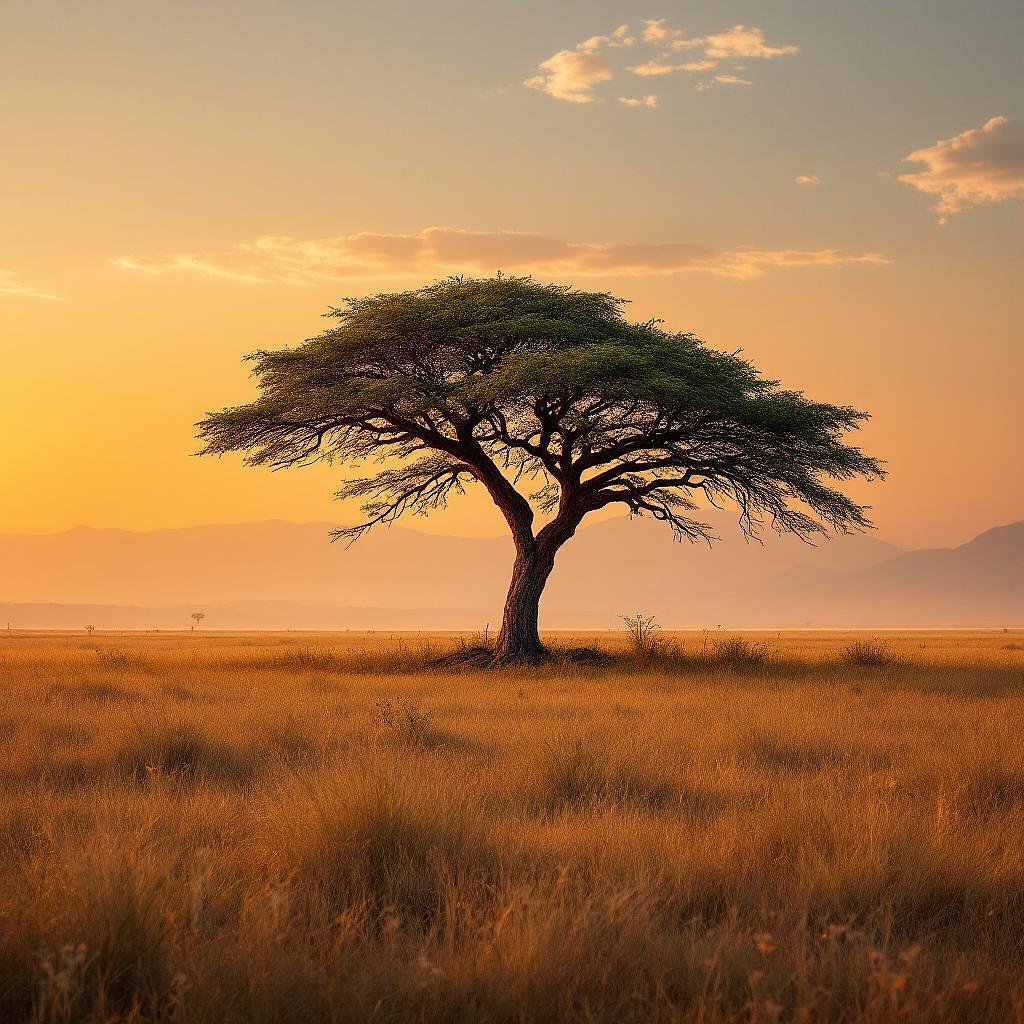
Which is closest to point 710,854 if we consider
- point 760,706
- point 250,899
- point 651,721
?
point 250,899

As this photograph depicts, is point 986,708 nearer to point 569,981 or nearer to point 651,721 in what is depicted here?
point 651,721

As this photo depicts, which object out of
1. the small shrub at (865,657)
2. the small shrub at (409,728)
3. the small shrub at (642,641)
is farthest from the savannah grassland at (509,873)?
the small shrub at (865,657)

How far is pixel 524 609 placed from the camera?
25.9 meters

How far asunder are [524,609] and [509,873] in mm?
20760

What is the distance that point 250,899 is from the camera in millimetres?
4855

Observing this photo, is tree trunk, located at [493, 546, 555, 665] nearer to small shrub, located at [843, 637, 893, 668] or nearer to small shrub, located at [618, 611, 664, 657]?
small shrub, located at [618, 611, 664, 657]

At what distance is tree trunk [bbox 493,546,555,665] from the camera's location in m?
25.7

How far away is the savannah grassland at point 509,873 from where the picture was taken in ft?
12.8

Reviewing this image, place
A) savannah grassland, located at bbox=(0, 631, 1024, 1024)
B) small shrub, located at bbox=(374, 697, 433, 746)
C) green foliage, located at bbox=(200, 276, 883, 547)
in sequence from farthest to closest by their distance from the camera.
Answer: green foliage, located at bbox=(200, 276, 883, 547) < small shrub, located at bbox=(374, 697, 433, 746) < savannah grassland, located at bbox=(0, 631, 1024, 1024)

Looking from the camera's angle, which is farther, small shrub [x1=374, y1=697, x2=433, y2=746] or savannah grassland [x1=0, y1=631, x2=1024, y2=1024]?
small shrub [x1=374, y1=697, x2=433, y2=746]

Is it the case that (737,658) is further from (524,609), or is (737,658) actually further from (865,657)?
(524,609)

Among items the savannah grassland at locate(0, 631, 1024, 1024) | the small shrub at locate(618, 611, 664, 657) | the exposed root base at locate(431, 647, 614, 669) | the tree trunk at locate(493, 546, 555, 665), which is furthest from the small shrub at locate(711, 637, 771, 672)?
the savannah grassland at locate(0, 631, 1024, 1024)

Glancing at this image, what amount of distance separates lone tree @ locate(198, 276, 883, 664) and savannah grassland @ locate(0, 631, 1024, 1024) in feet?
42.3

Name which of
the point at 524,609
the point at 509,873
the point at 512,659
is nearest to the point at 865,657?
the point at 524,609
